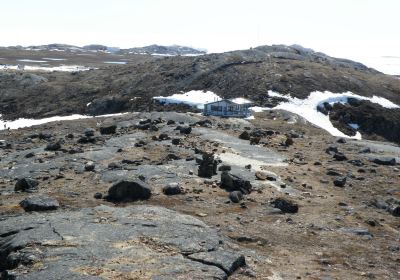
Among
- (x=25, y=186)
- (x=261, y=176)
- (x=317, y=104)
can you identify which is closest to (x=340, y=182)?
(x=261, y=176)

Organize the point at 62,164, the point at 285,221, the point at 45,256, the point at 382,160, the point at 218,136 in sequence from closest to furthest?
the point at 45,256
the point at 285,221
the point at 62,164
the point at 382,160
the point at 218,136

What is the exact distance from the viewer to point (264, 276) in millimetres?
14039

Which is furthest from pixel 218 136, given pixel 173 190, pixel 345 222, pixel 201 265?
pixel 201 265

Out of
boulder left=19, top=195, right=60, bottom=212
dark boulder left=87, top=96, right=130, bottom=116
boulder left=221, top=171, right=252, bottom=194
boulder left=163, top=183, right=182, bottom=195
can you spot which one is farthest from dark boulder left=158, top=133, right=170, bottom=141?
dark boulder left=87, top=96, right=130, bottom=116

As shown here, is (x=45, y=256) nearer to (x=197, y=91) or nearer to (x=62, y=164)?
(x=62, y=164)

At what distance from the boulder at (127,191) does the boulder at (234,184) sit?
173 inches

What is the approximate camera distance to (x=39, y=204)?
1872 cm

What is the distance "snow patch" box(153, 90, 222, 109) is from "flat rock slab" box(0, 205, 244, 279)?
57494 mm

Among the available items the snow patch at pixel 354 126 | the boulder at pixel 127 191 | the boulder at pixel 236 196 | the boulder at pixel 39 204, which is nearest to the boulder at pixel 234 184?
the boulder at pixel 236 196

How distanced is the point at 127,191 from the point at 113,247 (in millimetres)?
6155

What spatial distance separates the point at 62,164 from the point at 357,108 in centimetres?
6001

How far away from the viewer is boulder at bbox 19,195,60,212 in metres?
18.6

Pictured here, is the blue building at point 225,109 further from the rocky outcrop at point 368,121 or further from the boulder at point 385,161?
the boulder at point 385,161

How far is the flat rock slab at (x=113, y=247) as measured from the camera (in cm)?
1330
